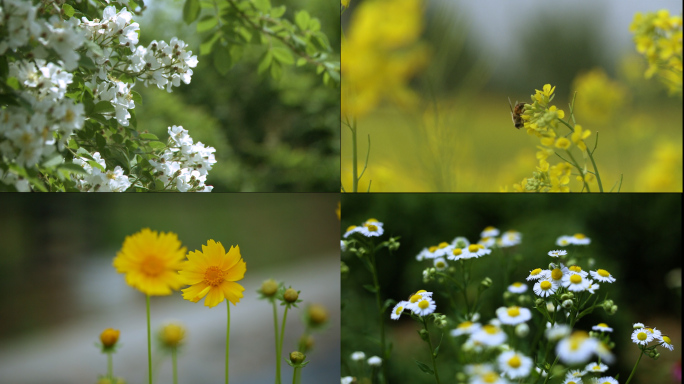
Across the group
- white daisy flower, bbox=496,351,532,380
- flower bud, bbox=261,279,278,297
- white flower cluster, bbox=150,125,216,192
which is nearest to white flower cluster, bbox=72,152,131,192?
white flower cluster, bbox=150,125,216,192

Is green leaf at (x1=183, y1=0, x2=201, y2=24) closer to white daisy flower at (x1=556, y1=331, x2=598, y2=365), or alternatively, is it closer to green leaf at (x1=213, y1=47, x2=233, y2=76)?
green leaf at (x1=213, y1=47, x2=233, y2=76)

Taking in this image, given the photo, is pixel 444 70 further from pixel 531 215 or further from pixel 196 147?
pixel 531 215

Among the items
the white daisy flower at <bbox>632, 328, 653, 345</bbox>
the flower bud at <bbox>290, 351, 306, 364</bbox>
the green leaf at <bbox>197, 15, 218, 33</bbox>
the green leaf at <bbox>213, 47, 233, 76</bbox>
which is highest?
the green leaf at <bbox>197, 15, 218, 33</bbox>

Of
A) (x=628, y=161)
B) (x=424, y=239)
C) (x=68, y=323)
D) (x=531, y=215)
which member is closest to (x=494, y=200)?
(x=531, y=215)

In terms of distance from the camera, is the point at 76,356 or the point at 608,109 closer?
the point at 608,109

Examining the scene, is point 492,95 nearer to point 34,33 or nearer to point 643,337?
point 643,337

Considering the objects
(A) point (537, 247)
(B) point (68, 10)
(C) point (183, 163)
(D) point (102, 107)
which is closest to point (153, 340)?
(C) point (183, 163)
